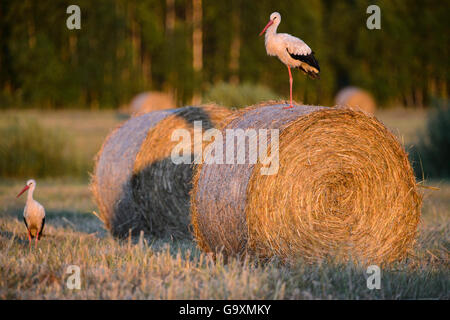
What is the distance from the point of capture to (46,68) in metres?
31.1

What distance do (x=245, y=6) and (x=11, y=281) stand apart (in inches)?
1280

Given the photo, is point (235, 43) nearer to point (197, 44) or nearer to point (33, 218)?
point (197, 44)

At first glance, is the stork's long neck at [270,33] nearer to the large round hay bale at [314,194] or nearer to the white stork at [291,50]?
the white stork at [291,50]

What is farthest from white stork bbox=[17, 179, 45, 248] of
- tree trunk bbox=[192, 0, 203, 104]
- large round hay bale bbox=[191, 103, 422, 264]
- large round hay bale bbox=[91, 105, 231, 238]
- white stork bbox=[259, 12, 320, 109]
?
tree trunk bbox=[192, 0, 203, 104]

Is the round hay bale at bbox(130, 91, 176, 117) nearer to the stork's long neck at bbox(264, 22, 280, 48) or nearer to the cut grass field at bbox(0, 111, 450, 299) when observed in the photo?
the cut grass field at bbox(0, 111, 450, 299)

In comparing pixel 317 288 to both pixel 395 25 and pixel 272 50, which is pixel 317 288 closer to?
pixel 272 50

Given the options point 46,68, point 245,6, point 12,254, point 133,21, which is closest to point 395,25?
point 245,6

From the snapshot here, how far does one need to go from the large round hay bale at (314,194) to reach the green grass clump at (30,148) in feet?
33.5

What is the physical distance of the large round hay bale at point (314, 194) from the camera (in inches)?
227

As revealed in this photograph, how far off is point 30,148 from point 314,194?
11.2 meters

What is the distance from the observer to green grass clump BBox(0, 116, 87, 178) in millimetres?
15328

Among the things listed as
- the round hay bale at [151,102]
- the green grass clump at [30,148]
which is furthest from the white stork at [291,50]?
the round hay bale at [151,102]

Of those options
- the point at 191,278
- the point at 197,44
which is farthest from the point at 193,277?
the point at 197,44
